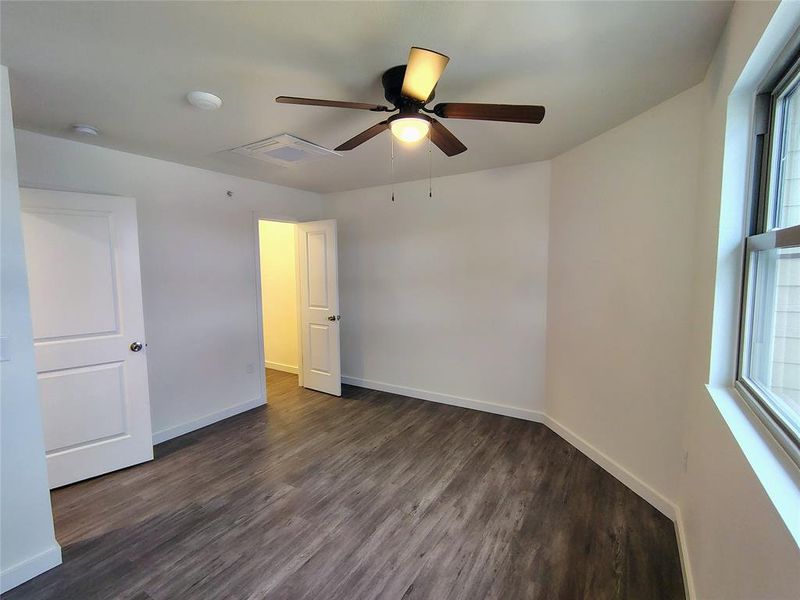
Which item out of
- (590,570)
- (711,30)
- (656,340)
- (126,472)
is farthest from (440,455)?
(711,30)

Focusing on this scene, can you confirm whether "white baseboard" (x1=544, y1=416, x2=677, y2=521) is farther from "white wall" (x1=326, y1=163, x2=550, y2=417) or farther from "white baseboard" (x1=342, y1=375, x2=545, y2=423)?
"white wall" (x1=326, y1=163, x2=550, y2=417)

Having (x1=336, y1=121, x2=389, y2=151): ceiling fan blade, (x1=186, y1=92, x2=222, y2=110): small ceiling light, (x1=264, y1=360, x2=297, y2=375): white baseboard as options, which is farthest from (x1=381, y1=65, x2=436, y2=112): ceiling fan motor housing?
(x1=264, y1=360, x2=297, y2=375): white baseboard

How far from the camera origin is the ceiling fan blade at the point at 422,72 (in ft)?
4.02

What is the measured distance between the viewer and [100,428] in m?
Answer: 2.56

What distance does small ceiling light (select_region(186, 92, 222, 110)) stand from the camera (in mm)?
1861

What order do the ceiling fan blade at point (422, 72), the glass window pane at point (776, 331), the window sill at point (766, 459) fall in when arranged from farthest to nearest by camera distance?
the ceiling fan blade at point (422, 72)
the glass window pane at point (776, 331)
the window sill at point (766, 459)

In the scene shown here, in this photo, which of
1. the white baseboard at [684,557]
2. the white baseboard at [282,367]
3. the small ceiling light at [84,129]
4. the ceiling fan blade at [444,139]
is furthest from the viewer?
the white baseboard at [282,367]

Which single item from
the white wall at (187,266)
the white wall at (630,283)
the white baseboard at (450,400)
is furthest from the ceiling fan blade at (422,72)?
the white baseboard at (450,400)

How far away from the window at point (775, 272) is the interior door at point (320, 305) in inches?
134

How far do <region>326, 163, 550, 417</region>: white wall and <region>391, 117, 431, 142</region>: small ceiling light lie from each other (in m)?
1.95

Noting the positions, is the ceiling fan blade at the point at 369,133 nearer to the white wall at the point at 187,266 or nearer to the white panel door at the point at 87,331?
the white panel door at the point at 87,331

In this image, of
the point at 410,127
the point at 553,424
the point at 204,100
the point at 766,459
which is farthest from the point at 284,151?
the point at 553,424

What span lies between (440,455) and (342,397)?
1684mm

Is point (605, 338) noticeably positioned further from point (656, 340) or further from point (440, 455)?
point (440, 455)
